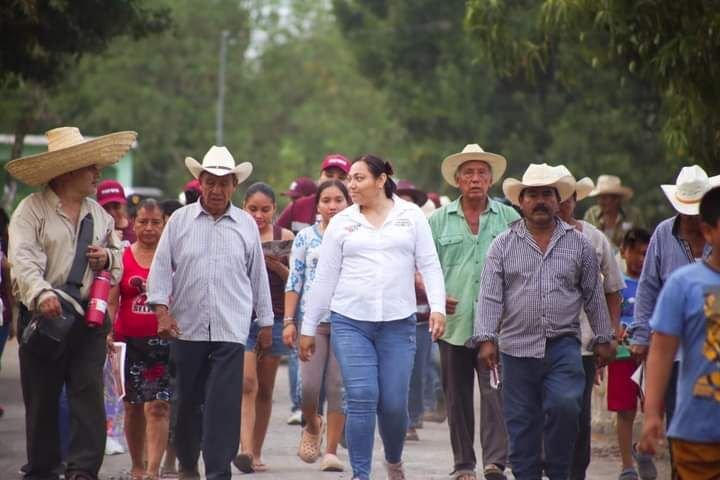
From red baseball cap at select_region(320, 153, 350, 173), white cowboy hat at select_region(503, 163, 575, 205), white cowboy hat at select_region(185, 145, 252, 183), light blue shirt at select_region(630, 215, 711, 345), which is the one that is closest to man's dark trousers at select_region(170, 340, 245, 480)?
white cowboy hat at select_region(185, 145, 252, 183)

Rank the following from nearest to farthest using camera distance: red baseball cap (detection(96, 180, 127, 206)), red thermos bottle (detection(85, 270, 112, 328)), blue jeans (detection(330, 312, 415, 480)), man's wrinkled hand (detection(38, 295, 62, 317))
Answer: man's wrinkled hand (detection(38, 295, 62, 317)) → red thermos bottle (detection(85, 270, 112, 328)) → blue jeans (detection(330, 312, 415, 480)) → red baseball cap (detection(96, 180, 127, 206))

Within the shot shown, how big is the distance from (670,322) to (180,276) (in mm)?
4082

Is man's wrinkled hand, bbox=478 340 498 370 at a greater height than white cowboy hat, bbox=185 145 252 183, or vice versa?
white cowboy hat, bbox=185 145 252 183

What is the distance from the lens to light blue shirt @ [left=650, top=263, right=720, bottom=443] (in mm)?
6859

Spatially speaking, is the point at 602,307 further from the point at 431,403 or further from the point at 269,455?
the point at 431,403

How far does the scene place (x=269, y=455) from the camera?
1277 centimetres

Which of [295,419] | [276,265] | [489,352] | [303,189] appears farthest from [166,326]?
[303,189]

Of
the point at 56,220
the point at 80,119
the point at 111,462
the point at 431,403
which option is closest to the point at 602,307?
the point at 56,220

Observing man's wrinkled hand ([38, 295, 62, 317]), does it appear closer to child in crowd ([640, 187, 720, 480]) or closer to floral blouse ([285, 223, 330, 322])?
floral blouse ([285, 223, 330, 322])

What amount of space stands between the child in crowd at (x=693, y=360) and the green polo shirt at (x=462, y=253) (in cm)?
422

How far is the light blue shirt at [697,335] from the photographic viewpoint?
686 centimetres

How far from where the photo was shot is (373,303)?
32.8 feet

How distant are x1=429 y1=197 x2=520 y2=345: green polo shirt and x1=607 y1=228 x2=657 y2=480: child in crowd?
109cm

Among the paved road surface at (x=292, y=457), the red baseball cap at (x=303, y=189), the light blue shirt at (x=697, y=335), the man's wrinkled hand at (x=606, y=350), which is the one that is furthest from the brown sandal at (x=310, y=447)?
the light blue shirt at (x=697, y=335)
